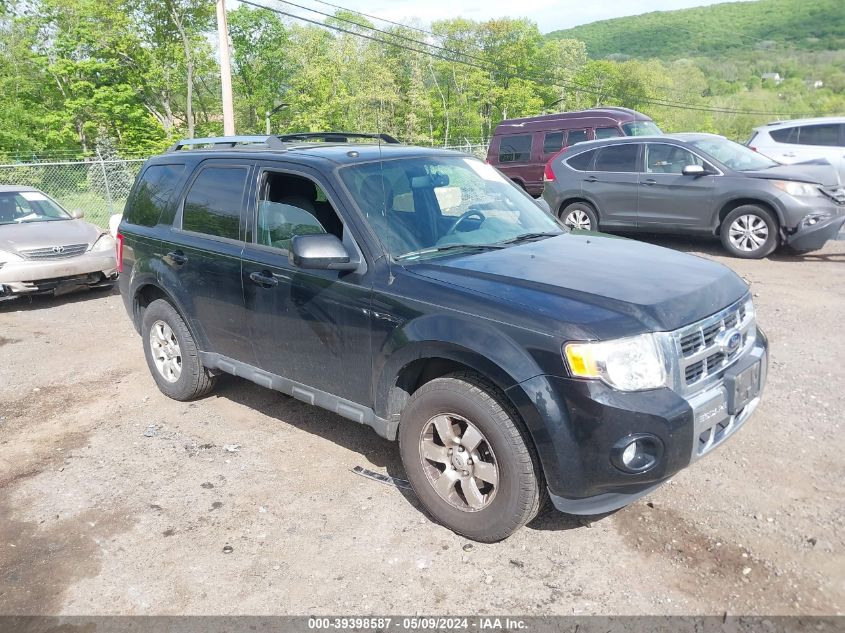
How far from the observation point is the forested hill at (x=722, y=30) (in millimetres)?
122250

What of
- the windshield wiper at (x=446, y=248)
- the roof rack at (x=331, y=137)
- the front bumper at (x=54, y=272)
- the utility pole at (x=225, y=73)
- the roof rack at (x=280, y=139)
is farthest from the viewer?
the utility pole at (x=225, y=73)

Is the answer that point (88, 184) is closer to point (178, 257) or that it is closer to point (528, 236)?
point (178, 257)

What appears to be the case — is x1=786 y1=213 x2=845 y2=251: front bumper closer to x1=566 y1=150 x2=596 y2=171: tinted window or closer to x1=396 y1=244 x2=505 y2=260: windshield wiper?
x1=566 y1=150 x2=596 y2=171: tinted window

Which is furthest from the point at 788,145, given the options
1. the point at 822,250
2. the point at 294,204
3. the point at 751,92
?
the point at 751,92

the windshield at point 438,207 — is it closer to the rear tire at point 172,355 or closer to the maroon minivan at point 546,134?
the rear tire at point 172,355

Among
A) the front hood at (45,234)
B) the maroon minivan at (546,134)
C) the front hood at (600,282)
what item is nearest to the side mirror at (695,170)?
the maroon minivan at (546,134)

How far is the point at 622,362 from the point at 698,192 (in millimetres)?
8062

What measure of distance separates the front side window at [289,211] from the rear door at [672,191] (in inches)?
300

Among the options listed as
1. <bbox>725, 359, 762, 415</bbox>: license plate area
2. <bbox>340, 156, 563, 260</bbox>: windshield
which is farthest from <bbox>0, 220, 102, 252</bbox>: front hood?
<bbox>725, 359, 762, 415</bbox>: license plate area

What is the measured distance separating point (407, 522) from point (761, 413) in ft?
8.78

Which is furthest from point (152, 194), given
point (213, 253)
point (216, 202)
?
point (213, 253)

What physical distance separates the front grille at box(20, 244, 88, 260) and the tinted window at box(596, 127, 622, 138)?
10.4 meters

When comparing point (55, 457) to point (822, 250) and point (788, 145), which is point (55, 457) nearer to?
point (822, 250)

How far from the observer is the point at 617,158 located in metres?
10.9
